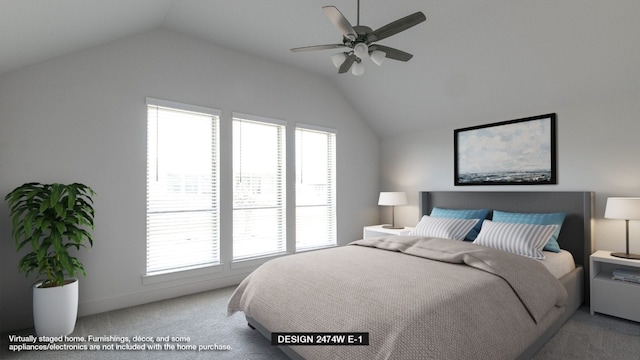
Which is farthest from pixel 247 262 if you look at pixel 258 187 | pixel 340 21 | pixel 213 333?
pixel 340 21

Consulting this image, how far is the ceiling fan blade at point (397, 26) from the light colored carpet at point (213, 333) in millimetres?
2468

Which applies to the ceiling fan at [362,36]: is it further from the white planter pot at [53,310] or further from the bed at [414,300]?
the white planter pot at [53,310]

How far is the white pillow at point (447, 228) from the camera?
3666mm

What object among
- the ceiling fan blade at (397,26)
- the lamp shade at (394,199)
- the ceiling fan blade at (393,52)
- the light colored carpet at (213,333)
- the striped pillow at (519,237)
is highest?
the ceiling fan blade at (397,26)

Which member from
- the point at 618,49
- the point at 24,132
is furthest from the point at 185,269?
the point at 618,49

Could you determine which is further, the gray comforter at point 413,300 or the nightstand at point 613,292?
the nightstand at point 613,292

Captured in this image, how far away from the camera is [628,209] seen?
2.76 meters

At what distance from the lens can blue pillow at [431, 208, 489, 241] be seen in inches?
147

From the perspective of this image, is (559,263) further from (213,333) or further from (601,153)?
(213,333)

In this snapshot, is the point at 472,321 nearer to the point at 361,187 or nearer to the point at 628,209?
the point at 628,209

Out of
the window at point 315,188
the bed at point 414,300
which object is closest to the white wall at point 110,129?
the window at point 315,188

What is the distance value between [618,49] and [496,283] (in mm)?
2561

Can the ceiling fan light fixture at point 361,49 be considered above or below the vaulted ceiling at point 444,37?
below

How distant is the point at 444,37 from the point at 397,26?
4.90 ft
